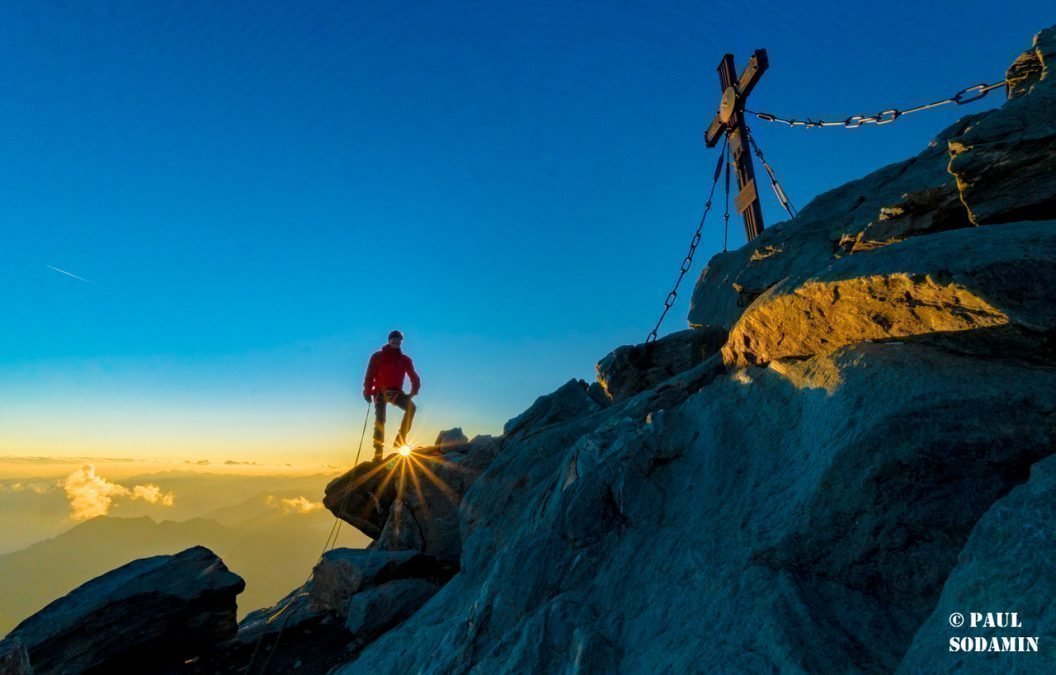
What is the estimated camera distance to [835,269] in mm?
6590

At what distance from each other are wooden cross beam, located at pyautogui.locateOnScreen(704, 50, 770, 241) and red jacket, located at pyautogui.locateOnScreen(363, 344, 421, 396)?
12.7 m

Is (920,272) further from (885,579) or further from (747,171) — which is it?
(747,171)

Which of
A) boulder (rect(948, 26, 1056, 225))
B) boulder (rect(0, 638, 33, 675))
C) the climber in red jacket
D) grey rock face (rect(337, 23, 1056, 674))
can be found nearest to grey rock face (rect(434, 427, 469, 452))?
the climber in red jacket

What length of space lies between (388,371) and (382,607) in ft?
30.9

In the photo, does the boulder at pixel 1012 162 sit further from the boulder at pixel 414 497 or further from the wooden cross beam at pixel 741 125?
the boulder at pixel 414 497

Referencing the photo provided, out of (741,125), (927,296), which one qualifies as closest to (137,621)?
(927,296)

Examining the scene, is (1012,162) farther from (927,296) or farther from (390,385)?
(390,385)

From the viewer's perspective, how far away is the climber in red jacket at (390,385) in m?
19.2

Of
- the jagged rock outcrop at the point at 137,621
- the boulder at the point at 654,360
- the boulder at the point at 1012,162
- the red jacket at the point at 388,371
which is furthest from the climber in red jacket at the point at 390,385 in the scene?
the boulder at the point at 1012,162

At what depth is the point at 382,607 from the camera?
11305mm

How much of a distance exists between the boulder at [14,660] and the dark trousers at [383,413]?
35.4 feet

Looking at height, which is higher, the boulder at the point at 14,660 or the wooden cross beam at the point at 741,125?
the wooden cross beam at the point at 741,125

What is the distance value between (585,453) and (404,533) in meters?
9.83

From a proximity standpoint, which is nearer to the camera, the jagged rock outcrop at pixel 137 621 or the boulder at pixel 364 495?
the jagged rock outcrop at pixel 137 621
